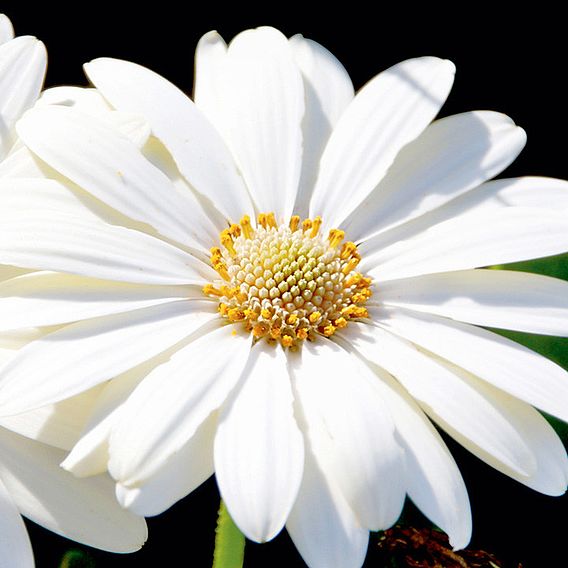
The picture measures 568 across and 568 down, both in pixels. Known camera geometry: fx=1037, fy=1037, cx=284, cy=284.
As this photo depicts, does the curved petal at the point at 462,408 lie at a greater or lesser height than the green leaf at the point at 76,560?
greater

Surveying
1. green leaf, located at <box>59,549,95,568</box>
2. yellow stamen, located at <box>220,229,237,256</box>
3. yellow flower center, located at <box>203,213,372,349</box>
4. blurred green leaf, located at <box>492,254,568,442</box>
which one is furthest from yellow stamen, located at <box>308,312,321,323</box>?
green leaf, located at <box>59,549,95,568</box>

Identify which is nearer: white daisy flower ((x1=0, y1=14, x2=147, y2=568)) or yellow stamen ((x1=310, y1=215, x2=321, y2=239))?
white daisy flower ((x1=0, y1=14, x2=147, y2=568))

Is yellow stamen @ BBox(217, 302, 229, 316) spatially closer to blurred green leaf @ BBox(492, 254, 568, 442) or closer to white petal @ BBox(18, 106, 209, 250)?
white petal @ BBox(18, 106, 209, 250)

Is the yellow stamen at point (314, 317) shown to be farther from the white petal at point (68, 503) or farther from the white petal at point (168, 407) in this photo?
the white petal at point (68, 503)

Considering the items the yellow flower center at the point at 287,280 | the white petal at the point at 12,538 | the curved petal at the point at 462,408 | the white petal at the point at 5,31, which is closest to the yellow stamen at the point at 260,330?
the yellow flower center at the point at 287,280

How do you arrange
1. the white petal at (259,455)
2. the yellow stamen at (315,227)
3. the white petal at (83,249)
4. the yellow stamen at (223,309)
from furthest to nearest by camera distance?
the yellow stamen at (315,227) < the yellow stamen at (223,309) < the white petal at (83,249) < the white petal at (259,455)

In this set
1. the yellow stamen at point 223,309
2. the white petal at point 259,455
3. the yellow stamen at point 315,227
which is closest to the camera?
the white petal at point 259,455

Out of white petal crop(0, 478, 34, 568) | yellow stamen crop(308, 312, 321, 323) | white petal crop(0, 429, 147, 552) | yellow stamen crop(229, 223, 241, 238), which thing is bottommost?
white petal crop(0, 478, 34, 568)
